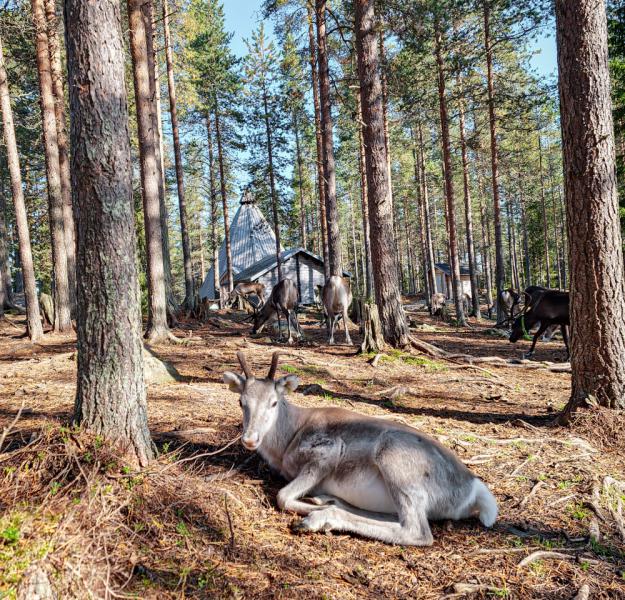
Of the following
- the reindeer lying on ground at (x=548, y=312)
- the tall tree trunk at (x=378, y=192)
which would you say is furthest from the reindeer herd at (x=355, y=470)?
the reindeer lying on ground at (x=548, y=312)

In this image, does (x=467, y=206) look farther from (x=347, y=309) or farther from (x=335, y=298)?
(x=335, y=298)

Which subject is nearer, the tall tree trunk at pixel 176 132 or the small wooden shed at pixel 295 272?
the tall tree trunk at pixel 176 132

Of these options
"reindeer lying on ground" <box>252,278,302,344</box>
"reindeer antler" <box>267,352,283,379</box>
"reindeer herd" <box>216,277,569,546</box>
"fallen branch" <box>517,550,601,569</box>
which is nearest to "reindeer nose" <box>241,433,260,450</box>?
"reindeer herd" <box>216,277,569,546</box>

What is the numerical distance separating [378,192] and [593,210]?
17.6ft

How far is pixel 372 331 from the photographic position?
10492mm

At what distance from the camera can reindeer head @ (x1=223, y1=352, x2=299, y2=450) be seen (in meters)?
4.01

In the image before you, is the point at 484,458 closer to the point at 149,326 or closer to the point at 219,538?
the point at 219,538

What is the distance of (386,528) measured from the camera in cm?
352

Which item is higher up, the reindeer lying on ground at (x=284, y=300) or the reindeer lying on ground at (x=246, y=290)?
the reindeer lying on ground at (x=246, y=290)

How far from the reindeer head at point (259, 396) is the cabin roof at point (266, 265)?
28.1m

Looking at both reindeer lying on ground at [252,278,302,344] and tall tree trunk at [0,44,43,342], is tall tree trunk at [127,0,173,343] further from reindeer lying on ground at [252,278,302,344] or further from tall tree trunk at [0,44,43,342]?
reindeer lying on ground at [252,278,302,344]

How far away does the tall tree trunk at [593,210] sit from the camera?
5621 millimetres

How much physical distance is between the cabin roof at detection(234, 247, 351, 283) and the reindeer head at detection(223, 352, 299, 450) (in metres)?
28.1

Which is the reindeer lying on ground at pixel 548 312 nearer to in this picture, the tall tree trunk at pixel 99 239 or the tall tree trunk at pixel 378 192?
the tall tree trunk at pixel 378 192
